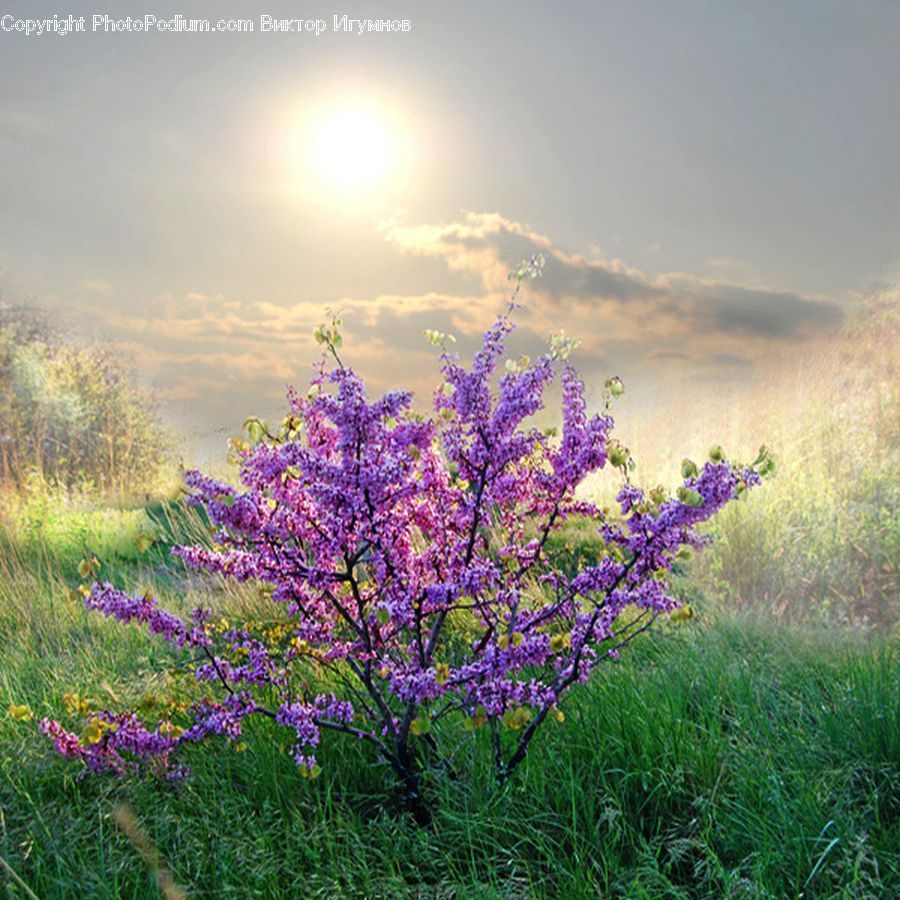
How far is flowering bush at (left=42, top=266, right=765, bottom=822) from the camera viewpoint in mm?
2605

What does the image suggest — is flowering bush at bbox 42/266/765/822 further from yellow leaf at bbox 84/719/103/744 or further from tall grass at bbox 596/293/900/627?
tall grass at bbox 596/293/900/627

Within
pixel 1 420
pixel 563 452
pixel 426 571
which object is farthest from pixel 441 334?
pixel 1 420

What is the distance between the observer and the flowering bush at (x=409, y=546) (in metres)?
2.61

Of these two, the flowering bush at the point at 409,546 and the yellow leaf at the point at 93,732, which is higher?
the flowering bush at the point at 409,546

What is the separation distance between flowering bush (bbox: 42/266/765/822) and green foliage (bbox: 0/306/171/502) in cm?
1329

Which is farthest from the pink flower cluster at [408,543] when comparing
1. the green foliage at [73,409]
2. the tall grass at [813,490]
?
the green foliage at [73,409]

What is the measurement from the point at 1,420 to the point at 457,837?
15703 mm

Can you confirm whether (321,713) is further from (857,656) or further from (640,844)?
(857,656)

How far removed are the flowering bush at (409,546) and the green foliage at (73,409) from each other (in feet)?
43.6

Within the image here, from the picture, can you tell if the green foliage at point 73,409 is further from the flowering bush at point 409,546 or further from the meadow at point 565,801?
the flowering bush at point 409,546

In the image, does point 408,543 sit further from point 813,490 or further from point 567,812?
point 813,490

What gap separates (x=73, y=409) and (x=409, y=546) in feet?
53.1

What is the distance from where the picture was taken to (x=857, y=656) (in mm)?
3934

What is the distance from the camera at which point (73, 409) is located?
56.0ft
